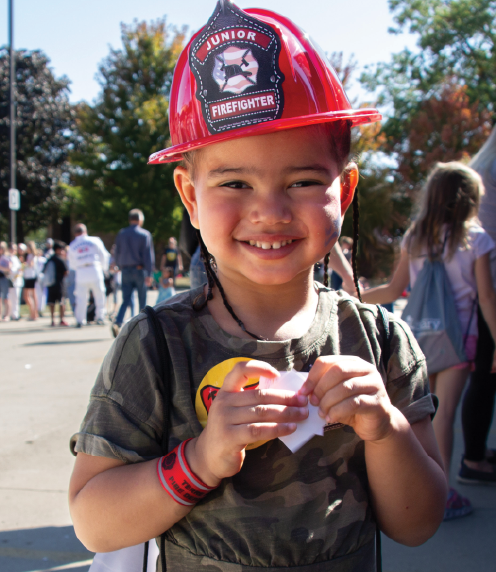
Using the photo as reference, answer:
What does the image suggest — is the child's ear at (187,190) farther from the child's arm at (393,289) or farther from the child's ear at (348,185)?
the child's arm at (393,289)

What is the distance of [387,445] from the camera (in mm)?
1282

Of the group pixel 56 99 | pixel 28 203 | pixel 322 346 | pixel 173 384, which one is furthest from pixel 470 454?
pixel 56 99

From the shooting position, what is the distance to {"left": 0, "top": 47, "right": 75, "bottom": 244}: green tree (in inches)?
1236

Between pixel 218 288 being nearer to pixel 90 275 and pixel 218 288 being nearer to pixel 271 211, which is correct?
pixel 271 211

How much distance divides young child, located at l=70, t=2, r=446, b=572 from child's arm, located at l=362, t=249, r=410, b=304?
2045mm

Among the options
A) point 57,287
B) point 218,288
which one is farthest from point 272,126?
point 57,287

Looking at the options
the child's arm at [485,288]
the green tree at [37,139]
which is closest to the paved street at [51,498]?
the child's arm at [485,288]

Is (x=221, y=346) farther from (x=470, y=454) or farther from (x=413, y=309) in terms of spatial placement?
(x=470, y=454)

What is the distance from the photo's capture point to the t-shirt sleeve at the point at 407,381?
4.70 feet

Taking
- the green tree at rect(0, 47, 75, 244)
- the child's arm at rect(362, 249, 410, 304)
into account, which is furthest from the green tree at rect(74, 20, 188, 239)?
the child's arm at rect(362, 249, 410, 304)

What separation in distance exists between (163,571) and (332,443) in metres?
0.51

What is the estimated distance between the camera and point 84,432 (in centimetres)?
131

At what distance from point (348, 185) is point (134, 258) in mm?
8502

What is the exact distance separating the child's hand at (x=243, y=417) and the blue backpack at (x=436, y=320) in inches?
92.8
